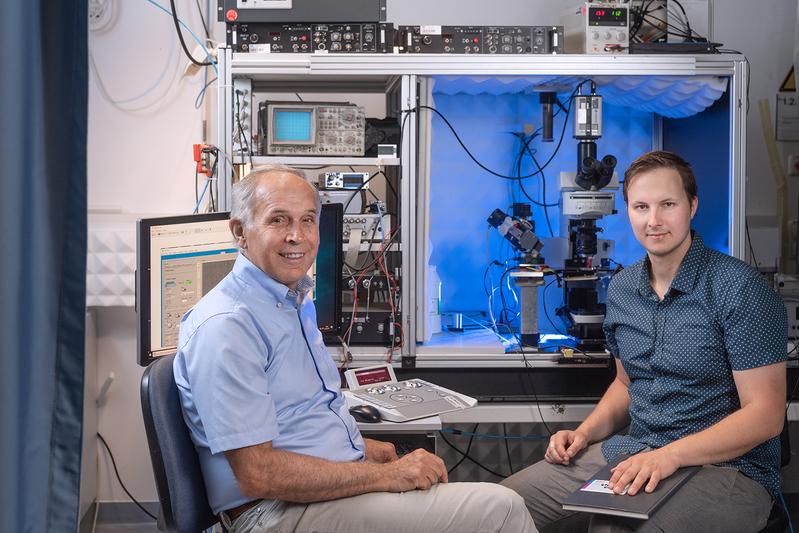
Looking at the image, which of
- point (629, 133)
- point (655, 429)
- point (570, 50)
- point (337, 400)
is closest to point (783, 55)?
point (629, 133)

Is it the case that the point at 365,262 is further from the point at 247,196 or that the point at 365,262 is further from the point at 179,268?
the point at 247,196

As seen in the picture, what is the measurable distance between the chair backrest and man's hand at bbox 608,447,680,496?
911 mm

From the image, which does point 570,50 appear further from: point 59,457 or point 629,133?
point 59,457

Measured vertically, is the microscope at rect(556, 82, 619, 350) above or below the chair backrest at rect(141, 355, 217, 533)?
above

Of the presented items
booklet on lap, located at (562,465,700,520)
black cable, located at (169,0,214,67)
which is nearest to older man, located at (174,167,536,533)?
booklet on lap, located at (562,465,700,520)

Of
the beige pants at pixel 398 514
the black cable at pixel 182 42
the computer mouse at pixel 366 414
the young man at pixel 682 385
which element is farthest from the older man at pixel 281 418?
the black cable at pixel 182 42

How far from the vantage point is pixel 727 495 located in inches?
73.9

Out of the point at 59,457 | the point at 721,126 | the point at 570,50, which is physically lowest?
the point at 59,457

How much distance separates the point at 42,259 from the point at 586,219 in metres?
2.34

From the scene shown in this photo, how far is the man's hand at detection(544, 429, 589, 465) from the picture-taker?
7.10 ft

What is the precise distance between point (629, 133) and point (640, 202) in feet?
5.20

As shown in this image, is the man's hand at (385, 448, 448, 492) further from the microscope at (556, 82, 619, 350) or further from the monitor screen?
the monitor screen

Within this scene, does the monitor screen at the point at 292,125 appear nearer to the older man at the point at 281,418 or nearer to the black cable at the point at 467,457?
the older man at the point at 281,418

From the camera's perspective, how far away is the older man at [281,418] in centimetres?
162
